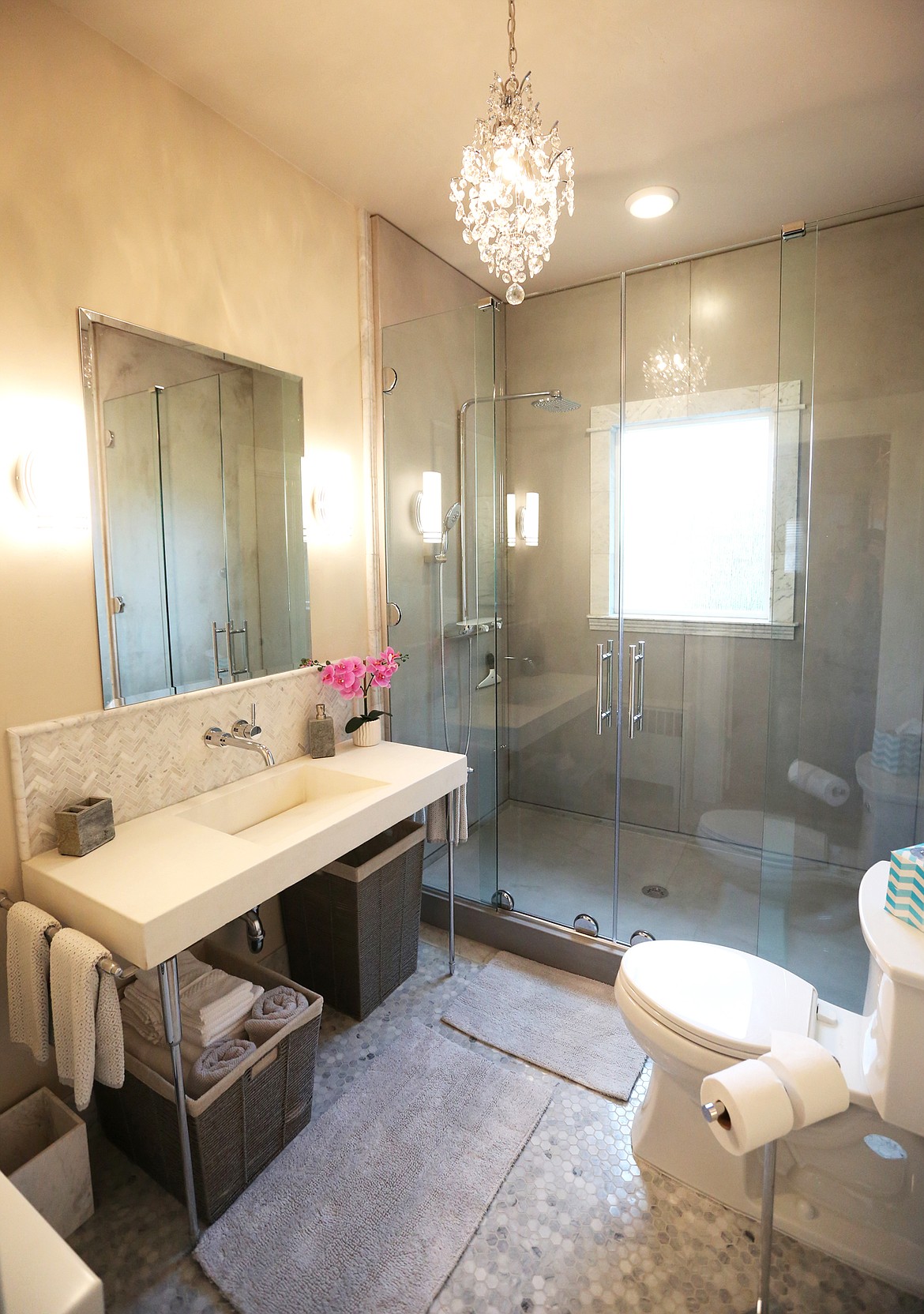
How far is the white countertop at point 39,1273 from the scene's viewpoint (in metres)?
0.74

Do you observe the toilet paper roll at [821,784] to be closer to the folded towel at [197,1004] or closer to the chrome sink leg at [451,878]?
the chrome sink leg at [451,878]

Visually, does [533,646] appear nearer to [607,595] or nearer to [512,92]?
[607,595]

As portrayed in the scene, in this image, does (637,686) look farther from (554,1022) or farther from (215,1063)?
(215,1063)

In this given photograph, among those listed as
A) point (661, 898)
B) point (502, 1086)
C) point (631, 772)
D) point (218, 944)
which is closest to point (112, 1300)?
point (218, 944)

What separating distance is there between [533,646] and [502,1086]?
1.60m

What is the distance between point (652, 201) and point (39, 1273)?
3.17 metres

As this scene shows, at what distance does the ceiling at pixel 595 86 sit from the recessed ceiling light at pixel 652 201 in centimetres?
5

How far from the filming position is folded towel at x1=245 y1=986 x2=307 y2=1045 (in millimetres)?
1697

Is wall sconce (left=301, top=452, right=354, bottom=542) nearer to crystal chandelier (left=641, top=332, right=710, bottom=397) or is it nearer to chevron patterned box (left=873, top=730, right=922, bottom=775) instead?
crystal chandelier (left=641, top=332, right=710, bottom=397)

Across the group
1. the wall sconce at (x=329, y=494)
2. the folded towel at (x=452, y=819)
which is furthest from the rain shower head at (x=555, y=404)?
the folded towel at (x=452, y=819)

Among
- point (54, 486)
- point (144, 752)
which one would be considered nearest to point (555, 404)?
point (54, 486)

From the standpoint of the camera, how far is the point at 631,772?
2723mm

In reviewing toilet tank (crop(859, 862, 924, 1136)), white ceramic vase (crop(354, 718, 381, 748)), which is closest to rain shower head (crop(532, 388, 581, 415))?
white ceramic vase (crop(354, 718, 381, 748))

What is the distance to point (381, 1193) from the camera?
1618mm
